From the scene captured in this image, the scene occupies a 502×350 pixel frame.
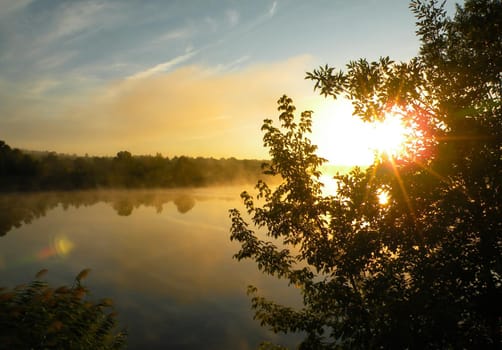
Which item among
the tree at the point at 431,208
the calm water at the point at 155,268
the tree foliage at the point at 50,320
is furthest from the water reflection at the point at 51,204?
the tree at the point at 431,208

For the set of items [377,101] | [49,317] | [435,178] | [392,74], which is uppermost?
[392,74]

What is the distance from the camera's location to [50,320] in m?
7.36

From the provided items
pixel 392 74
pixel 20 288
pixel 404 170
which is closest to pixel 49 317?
pixel 20 288

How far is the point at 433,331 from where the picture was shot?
19.4 feet

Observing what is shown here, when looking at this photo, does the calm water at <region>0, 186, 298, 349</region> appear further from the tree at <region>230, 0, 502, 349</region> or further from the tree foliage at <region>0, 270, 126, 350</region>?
the tree at <region>230, 0, 502, 349</region>

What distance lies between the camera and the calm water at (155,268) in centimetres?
2341

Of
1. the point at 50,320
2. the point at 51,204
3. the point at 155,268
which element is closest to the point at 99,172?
the point at 51,204

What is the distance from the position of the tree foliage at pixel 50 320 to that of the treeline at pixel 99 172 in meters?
109

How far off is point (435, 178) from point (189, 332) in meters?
20.4

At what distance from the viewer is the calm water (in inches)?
922

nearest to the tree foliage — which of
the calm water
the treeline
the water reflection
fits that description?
the calm water

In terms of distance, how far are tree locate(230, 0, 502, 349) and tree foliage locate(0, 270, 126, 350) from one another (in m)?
4.97

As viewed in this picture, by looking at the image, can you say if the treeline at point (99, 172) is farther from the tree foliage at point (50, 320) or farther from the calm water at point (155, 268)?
the tree foliage at point (50, 320)

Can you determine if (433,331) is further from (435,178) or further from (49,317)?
(49,317)
